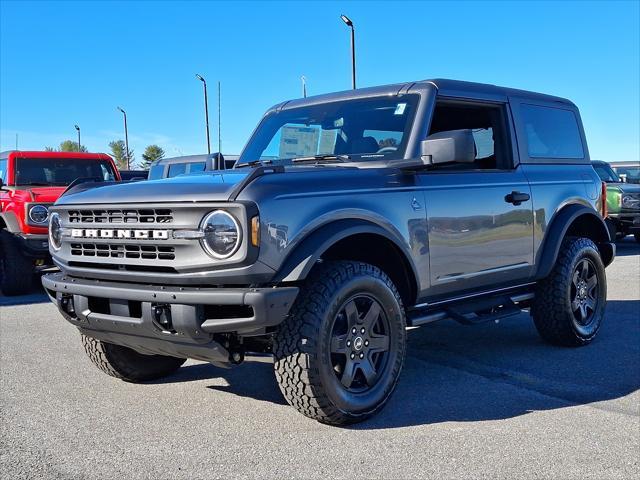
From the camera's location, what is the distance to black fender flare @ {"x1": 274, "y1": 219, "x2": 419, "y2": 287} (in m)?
3.38

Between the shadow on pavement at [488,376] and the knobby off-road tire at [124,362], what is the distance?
166 mm

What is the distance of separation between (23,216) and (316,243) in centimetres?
652

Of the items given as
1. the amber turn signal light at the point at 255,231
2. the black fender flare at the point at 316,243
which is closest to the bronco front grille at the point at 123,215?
the amber turn signal light at the point at 255,231

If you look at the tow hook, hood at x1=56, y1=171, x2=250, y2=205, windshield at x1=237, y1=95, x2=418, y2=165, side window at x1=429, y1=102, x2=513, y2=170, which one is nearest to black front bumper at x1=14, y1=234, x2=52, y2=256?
windshield at x1=237, y1=95, x2=418, y2=165

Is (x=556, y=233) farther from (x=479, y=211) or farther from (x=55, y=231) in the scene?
(x=55, y=231)

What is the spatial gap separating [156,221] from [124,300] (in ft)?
1.46

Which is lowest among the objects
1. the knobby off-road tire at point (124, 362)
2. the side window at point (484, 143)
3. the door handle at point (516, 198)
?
the knobby off-road tire at point (124, 362)

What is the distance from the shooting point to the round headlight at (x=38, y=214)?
8.75m

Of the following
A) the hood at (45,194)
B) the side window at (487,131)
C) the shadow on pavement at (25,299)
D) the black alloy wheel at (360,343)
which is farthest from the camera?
the hood at (45,194)

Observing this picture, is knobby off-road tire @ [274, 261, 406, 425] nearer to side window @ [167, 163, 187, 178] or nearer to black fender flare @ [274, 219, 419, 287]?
black fender flare @ [274, 219, 419, 287]

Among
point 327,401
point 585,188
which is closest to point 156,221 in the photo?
point 327,401

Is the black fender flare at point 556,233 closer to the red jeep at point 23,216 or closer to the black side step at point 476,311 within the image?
the black side step at point 476,311

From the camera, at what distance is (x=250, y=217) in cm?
321

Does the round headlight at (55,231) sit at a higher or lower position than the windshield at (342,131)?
lower
